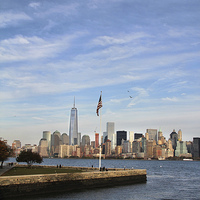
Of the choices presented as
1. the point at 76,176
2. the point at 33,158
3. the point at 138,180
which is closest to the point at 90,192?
the point at 76,176

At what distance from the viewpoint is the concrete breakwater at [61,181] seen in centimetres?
3953

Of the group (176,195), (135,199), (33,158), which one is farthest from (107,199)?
(33,158)

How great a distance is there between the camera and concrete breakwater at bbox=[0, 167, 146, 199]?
39.5 m

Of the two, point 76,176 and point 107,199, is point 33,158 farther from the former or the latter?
point 107,199

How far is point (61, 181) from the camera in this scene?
1834 inches

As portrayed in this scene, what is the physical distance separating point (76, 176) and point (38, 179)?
25.9 feet

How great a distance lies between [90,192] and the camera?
4675cm

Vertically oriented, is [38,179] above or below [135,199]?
above

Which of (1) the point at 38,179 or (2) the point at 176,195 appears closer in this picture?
(1) the point at 38,179

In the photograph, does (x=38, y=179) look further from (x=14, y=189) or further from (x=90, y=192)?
(x=90, y=192)

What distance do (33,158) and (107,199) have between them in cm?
3881

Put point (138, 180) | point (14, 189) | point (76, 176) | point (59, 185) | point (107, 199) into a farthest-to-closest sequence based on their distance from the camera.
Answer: point (138, 180), point (76, 176), point (59, 185), point (107, 199), point (14, 189)

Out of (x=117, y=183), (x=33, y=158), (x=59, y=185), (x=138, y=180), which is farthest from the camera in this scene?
(x=33, y=158)

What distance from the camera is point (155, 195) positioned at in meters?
46.7
